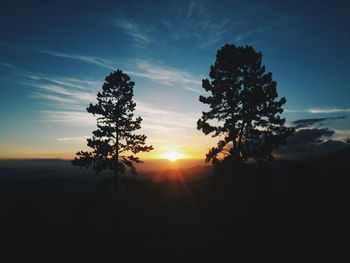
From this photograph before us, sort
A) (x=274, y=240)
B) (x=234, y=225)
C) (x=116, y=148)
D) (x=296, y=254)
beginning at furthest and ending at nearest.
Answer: (x=116, y=148), (x=234, y=225), (x=274, y=240), (x=296, y=254)

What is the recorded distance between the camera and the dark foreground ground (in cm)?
1129

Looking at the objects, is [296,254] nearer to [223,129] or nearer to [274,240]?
[274,240]

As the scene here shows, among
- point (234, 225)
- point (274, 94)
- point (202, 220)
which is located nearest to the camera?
point (234, 225)

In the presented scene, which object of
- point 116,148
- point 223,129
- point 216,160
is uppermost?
point 223,129

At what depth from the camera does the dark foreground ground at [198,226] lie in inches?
444

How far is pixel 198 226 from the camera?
1570cm

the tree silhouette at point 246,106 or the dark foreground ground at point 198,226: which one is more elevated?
the tree silhouette at point 246,106

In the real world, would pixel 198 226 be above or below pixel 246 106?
below

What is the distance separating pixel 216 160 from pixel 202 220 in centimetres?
539

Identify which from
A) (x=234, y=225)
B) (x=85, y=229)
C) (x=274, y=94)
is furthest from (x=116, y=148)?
(x=274, y=94)

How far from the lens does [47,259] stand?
1272 cm

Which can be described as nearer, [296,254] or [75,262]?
[296,254]

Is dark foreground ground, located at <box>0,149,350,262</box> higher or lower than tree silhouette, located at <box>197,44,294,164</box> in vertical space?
→ lower

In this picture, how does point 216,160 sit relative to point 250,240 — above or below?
above
